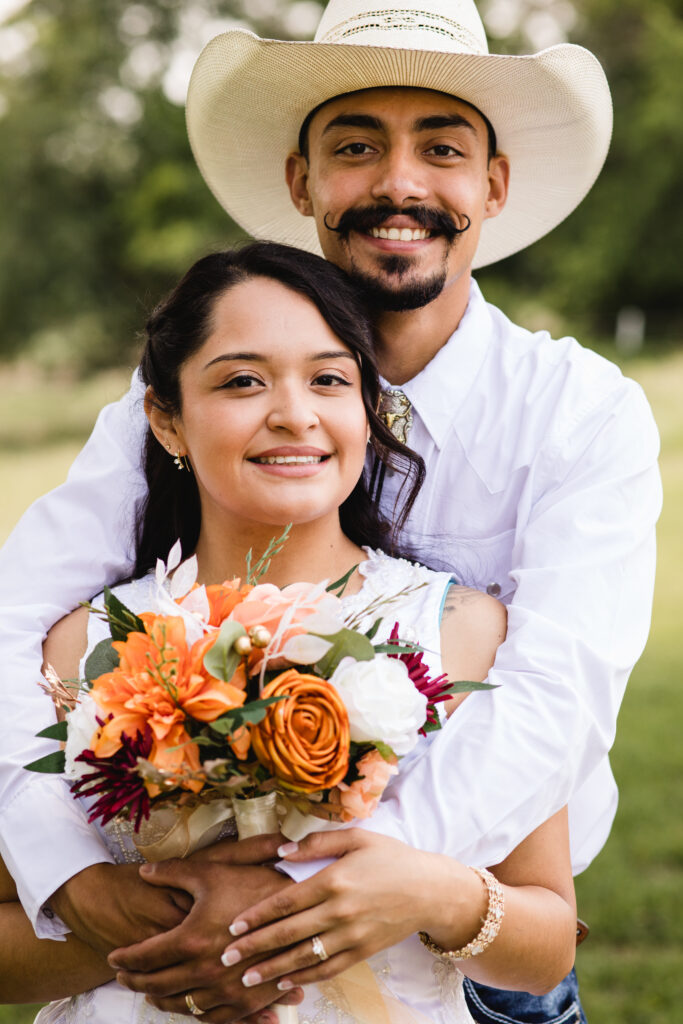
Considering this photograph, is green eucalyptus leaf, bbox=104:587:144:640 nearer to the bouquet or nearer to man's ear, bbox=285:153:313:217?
the bouquet

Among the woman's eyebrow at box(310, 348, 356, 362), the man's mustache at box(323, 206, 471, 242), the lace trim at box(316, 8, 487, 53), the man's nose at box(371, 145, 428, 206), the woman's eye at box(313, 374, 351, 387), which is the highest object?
the lace trim at box(316, 8, 487, 53)

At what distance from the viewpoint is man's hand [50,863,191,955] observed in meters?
2.46

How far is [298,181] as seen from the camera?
4.07 metres

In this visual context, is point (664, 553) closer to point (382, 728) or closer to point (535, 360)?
point (535, 360)

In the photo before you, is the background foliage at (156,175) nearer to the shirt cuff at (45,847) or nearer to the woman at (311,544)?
the woman at (311,544)

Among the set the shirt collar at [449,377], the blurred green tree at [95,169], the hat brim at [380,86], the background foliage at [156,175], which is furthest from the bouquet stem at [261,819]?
the blurred green tree at [95,169]

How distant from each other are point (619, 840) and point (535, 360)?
11.6ft

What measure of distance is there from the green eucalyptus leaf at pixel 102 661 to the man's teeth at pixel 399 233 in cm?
167

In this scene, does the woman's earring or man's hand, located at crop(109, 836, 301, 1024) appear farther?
the woman's earring

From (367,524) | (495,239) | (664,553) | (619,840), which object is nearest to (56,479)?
(664,553)

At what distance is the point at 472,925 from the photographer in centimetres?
249

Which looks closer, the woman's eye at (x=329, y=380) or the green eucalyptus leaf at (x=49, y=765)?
the green eucalyptus leaf at (x=49, y=765)

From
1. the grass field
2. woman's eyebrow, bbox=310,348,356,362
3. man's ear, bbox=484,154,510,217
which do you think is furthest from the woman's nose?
the grass field

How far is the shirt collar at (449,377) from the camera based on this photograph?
3.54 metres
